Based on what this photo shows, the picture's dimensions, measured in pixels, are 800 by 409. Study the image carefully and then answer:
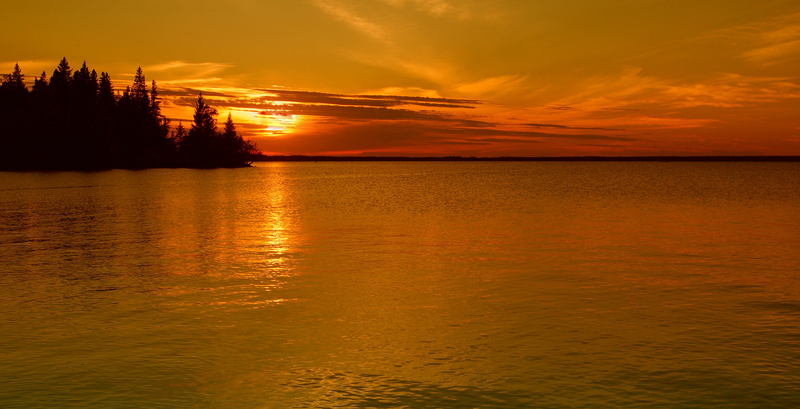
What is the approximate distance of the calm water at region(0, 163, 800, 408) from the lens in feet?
34.6

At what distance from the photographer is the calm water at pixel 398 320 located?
10.6m

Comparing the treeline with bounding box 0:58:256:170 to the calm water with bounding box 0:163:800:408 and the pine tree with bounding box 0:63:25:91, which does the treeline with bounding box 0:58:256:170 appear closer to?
the pine tree with bounding box 0:63:25:91

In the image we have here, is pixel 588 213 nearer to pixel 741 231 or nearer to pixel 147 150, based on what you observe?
pixel 741 231

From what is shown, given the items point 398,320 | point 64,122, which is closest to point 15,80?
point 64,122

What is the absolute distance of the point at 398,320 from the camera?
602 inches

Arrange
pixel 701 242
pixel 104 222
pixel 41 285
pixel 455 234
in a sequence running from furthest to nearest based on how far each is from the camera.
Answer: pixel 104 222 < pixel 455 234 < pixel 701 242 < pixel 41 285

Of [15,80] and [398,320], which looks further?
[15,80]

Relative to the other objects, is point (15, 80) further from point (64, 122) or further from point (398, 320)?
point (398, 320)

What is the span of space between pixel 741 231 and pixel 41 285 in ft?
111

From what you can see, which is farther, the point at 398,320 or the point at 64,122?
the point at 64,122

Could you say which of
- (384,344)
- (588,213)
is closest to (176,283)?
(384,344)

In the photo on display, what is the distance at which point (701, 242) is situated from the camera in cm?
3050

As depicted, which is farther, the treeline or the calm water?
the treeline

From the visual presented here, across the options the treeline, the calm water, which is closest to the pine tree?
the treeline
